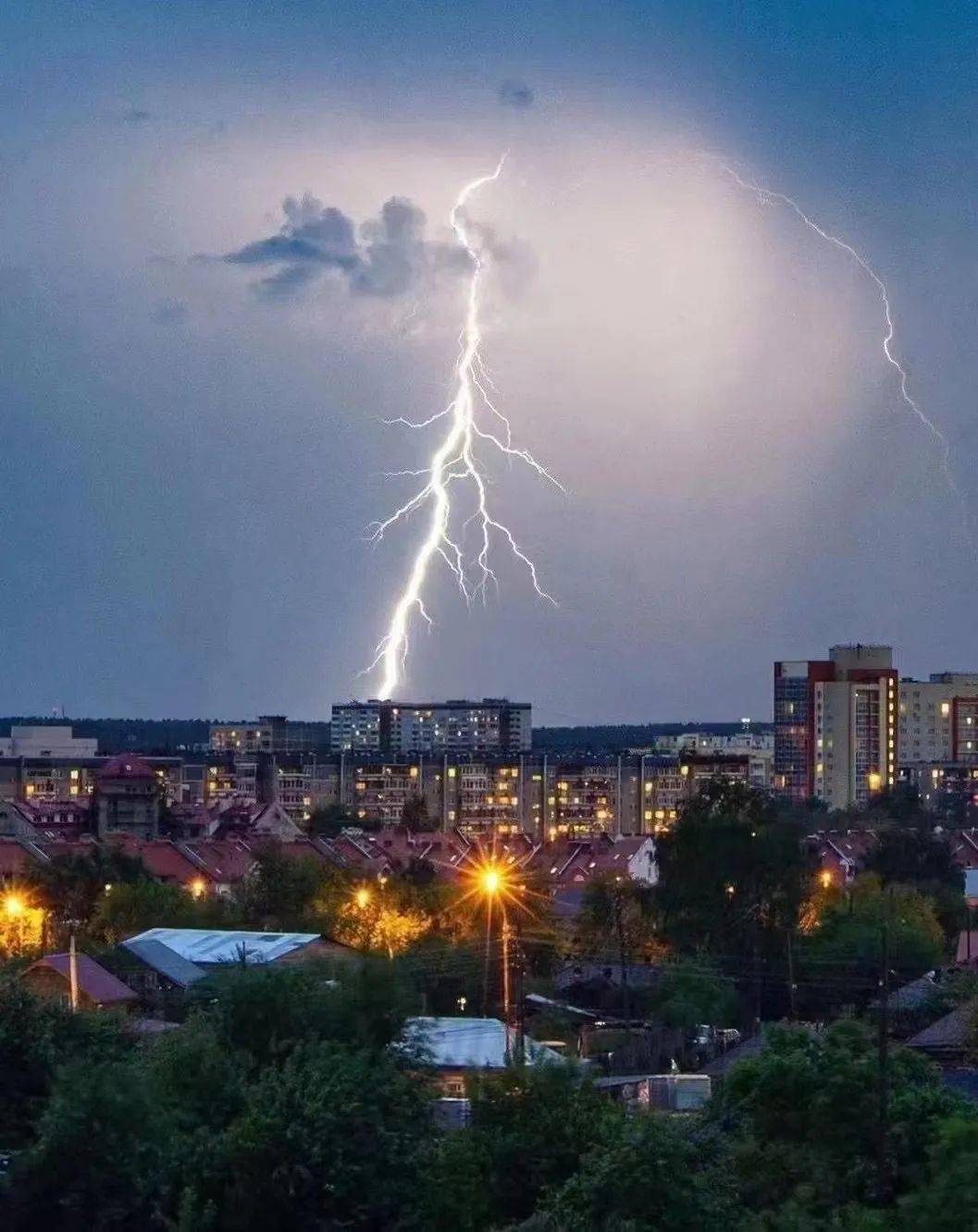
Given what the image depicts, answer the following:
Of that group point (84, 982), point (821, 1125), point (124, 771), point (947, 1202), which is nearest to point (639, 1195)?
point (821, 1125)

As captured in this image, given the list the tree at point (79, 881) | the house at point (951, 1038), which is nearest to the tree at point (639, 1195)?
the house at point (951, 1038)

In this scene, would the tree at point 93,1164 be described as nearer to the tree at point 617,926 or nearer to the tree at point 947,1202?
the tree at point 947,1202

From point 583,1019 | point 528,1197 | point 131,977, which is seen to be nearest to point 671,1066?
point 583,1019

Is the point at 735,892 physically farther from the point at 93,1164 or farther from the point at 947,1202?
the point at 947,1202

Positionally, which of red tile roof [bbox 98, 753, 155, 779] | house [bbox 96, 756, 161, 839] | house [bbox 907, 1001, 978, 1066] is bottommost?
house [bbox 907, 1001, 978, 1066]

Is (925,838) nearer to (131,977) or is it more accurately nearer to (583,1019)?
(583,1019)

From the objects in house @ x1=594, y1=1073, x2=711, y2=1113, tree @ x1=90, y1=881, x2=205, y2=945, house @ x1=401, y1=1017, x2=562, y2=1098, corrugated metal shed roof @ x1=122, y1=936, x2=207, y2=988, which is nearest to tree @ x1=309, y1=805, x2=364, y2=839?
tree @ x1=90, y1=881, x2=205, y2=945

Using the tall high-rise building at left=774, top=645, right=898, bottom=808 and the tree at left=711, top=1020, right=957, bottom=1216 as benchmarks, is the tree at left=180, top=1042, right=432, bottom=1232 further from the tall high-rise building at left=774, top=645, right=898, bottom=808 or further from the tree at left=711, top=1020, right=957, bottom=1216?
the tall high-rise building at left=774, top=645, right=898, bottom=808
